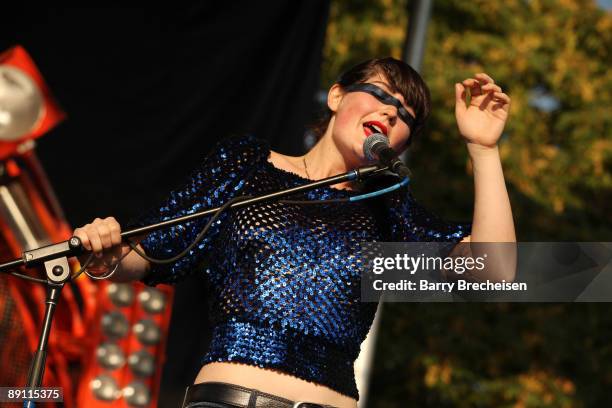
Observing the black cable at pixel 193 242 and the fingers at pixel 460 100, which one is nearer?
the black cable at pixel 193 242

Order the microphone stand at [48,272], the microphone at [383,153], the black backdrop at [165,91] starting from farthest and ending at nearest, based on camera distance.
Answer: the black backdrop at [165,91], the microphone at [383,153], the microphone stand at [48,272]

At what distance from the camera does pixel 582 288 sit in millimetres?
2535

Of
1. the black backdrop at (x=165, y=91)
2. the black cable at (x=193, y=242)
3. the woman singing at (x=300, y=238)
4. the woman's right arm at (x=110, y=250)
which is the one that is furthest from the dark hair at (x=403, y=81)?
the black backdrop at (x=165, y=91)

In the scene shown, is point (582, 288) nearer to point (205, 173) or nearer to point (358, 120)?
point (358, 120)

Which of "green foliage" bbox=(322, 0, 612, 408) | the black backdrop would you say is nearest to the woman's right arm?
the black backdrop

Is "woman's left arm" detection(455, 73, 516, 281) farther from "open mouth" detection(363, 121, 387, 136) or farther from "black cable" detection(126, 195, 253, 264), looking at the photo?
"black cable" detection(126, 195, 253, 264)

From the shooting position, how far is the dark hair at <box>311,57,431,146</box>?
2.48 metres

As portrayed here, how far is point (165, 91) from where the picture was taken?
422cm

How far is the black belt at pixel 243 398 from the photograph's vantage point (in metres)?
2.10

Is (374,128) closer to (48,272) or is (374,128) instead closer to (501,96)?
(501,96)

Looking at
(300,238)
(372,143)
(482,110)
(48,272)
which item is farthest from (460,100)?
(48,272)

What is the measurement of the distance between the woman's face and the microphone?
2.7 inches

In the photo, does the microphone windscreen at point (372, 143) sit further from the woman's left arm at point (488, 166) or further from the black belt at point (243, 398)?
the black belt at point (243, 398)

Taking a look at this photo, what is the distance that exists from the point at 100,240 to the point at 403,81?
2.99ft
